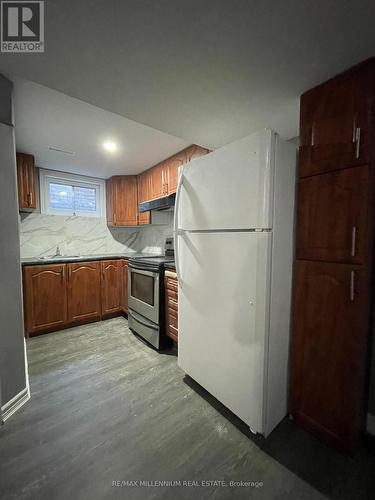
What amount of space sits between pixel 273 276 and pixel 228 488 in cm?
103

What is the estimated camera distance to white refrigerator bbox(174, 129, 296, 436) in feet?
3.57

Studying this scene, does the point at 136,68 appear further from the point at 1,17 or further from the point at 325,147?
the point at 325,147

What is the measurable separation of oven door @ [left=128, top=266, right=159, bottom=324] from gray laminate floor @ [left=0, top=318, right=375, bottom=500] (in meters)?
0.64

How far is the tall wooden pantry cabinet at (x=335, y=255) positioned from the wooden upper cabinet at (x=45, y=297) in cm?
258

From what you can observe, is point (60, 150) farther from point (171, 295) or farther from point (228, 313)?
point (228, 313)

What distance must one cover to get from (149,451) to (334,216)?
1625 millimetres

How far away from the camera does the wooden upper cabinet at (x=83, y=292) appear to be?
263cm

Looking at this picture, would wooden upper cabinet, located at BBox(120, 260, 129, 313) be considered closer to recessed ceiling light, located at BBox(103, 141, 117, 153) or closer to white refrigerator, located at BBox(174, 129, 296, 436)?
recessed ceiling light, located at BBox(103, 141, 117, 153)

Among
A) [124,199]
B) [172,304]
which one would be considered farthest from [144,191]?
[172,304]

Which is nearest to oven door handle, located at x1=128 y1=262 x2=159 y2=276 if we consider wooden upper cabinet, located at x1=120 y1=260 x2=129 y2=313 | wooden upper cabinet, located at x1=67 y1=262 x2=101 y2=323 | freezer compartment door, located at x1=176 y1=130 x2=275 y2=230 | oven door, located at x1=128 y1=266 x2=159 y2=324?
oven door, located at x1=128 y1=266 x2=159 y2=324

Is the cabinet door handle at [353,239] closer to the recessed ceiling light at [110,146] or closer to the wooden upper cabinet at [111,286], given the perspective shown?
the recessed ceiling light at [110,146]

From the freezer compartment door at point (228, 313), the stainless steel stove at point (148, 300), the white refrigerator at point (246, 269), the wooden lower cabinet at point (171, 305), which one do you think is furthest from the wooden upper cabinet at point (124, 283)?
the white refrigerator at point (246, 269)

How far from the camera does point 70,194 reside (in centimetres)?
324

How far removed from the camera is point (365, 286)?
40.1 inches
